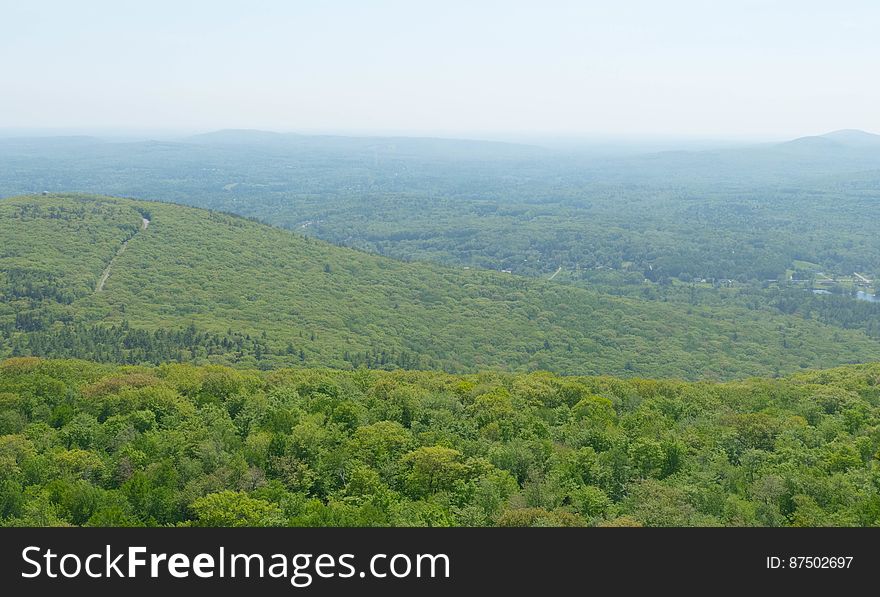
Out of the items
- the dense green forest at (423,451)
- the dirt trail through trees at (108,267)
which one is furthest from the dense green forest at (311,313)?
the dense green forest at (423,451)

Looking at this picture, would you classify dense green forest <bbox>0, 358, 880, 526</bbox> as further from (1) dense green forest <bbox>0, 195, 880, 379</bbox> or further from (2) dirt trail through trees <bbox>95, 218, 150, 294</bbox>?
(2) dirt trail through trees <bbox>95, 218, 150, 294</bbox>

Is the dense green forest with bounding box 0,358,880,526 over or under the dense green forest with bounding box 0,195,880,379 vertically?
over

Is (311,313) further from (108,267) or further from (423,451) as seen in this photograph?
(423,451)

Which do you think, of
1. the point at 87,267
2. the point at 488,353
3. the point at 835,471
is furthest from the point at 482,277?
the point at 835,471

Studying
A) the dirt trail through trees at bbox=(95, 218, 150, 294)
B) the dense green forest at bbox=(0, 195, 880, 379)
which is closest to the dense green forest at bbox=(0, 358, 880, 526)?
the dense green forest at bbox=(0, 195, 880, 379)

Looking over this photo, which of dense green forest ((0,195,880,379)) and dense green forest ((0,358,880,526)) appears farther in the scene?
dense green forest ((0,195,880,379))

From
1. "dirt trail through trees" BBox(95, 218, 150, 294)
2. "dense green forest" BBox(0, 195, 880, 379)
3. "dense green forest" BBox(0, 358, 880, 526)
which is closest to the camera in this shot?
"dense green forest" BBox(0, 358, 880, 526)

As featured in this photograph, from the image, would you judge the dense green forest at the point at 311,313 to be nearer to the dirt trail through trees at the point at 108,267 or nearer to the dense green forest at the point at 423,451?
the dirt trail through trees at the point at 108,267

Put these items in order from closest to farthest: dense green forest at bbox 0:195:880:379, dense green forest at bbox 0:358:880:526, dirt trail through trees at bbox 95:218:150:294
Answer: dense green forest at bbox 0:358:880:526 → dense green forest at bbox 0:195:880:379 → dirt trail through trees at bbox 95:218:150:294
